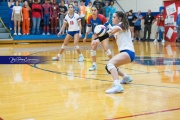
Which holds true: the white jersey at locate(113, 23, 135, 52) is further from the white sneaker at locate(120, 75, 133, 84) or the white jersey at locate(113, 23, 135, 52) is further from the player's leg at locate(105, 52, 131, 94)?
the white sneaker at locate(120, 75, 133, 84)

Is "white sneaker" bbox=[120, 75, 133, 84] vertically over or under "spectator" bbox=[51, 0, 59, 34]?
under

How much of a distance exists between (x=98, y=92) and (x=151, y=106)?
4.70ft

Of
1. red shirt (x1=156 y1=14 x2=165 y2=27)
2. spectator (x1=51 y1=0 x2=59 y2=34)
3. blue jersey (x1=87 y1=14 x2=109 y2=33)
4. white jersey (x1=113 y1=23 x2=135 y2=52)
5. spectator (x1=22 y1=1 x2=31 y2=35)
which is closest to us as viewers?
white jersey (x1=113 y1=23 x2=135 y2=52)

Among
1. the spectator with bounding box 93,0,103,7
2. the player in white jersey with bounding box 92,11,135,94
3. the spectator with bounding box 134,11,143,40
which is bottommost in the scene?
the spectator with bounding box 134,11,143,40

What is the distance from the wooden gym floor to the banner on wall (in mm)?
13922

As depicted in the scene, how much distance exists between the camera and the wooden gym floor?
5.02 m

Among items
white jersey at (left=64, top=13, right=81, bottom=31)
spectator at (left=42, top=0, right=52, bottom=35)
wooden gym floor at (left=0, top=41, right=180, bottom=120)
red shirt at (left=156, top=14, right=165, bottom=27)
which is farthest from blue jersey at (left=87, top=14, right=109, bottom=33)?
red shirt at (left=156, top=14, right=165, bottom=27)

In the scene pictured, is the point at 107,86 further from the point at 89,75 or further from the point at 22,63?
Answer: the point at 22,63

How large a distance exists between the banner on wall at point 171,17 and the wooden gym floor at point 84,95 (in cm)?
1392

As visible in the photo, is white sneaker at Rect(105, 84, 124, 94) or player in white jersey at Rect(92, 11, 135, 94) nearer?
white sneaker at Rect(105, 84, 124, 94)

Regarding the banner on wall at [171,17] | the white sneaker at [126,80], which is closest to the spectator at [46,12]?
the banner on wall at [171,17]

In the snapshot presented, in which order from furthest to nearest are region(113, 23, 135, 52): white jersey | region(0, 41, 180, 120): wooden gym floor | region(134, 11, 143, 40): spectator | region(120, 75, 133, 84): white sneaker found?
region(134, 11, 143, 40): spectator → region(120, 75, 133, 84): white sneaker → region(113, 23, 135, 52): white jersey → region(0, 41, 180, 120): wooden gym floor

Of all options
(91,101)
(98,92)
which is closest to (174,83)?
(98,92)

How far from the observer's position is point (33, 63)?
36.9ft
